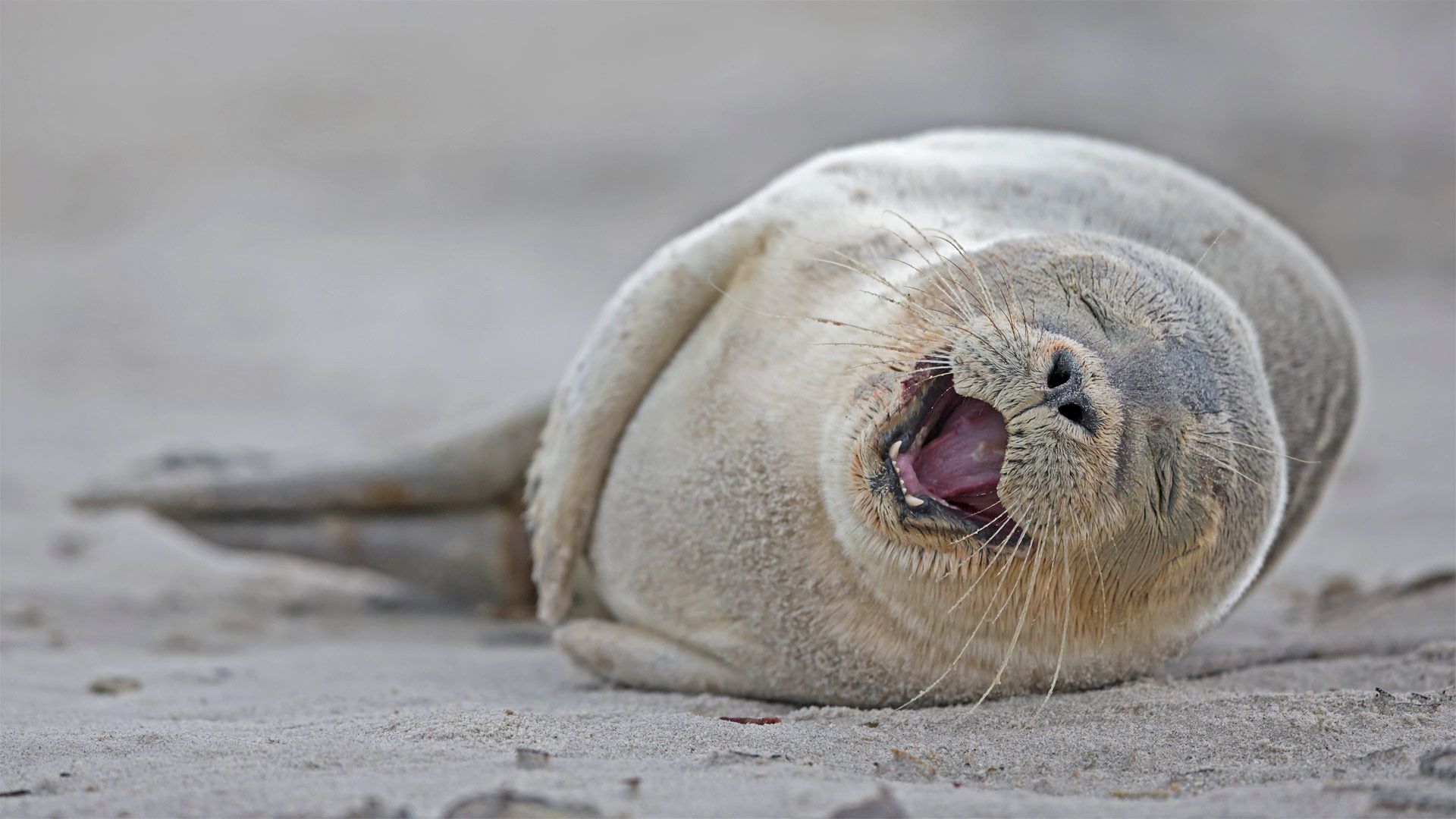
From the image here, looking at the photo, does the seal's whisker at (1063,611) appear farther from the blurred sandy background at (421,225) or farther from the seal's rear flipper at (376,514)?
the seal's rear flipper at (376,514)

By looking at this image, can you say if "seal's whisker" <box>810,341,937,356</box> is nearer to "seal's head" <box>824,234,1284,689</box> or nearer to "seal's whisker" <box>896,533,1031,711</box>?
"seal's head" <box>824,234,1284,689</box>

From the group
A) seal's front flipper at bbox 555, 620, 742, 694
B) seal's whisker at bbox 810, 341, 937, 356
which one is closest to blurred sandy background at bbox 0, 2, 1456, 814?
seal's front flipper at bbox 555, 620, 742, 694

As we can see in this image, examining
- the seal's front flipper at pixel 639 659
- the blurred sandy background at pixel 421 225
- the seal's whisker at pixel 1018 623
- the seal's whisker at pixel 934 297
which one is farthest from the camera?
the blurred sandy background at pixel 421 225

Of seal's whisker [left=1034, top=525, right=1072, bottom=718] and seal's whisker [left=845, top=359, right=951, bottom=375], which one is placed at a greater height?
seal's whisker [left=845, top=359, right=951, bottom=375]

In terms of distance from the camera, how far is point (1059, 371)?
2.38 m

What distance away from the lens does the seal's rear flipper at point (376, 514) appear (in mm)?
4422

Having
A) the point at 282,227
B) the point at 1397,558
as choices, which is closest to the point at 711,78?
the point at 282,227

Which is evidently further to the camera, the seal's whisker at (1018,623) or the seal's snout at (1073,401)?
the seal's whisker at (1018,623)

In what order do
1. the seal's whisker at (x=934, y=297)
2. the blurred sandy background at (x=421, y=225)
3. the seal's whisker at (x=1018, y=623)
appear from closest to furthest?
Answer: the seal's whisker at (x=1018, y=623)
the seal's whisker at (x=934, y=297)
the blurred sandy background at (x=421, y=225)

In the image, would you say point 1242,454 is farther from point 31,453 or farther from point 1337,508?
point 31,453

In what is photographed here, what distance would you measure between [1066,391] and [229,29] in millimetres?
15397

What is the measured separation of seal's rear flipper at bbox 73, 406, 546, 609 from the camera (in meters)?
4.42

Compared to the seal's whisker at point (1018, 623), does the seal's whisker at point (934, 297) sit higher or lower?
higher

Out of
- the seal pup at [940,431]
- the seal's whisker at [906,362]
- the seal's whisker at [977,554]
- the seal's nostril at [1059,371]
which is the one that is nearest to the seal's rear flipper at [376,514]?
the seal pup at [940,431]
